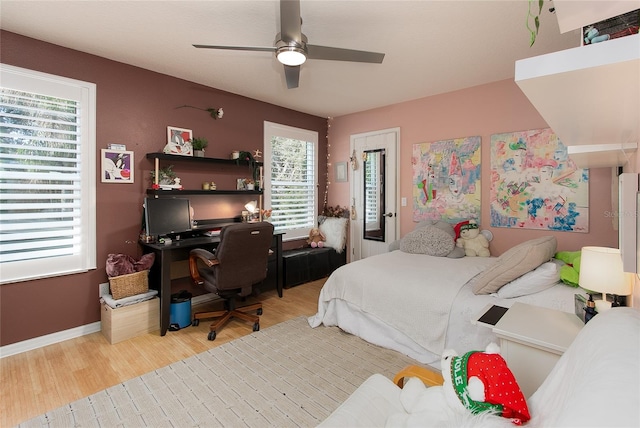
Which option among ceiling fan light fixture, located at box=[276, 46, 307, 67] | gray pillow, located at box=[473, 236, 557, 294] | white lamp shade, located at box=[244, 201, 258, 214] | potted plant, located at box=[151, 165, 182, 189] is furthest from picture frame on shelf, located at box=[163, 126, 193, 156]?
gray pillow, located at box=[473, 236, 557, 294]

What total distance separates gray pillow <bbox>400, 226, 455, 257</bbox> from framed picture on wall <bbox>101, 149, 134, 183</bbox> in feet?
10.4

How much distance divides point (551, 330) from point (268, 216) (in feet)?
11.3

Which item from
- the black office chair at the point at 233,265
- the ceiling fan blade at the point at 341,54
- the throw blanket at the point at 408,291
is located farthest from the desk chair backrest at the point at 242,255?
the ceiling fan blade at the point at 341,54

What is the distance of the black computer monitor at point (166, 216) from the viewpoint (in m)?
3.09

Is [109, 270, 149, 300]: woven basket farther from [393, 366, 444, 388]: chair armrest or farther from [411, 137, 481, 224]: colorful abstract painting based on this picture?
[411, 137, 481, 224]: colorful abstract painting

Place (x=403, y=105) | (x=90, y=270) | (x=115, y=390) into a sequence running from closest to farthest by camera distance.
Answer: (x=115, y=390) < (x=90, y=270) < (x=403, y=105)

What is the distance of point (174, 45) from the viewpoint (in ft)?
9.03

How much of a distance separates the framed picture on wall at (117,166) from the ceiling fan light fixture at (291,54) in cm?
206

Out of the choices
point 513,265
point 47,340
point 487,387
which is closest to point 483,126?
point 513,265

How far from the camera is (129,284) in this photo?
9.50 ft

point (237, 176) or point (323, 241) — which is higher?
point (237, 176)

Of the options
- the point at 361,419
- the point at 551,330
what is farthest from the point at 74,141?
the point at 551,330

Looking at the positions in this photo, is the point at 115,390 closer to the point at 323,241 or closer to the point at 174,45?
the point at 174,45

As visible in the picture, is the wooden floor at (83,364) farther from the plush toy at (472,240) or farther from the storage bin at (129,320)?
the plush toy at (472,240)
